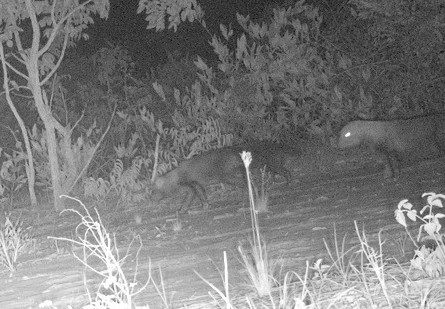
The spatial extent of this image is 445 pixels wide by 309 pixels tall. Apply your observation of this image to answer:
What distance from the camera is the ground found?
5.35 meters

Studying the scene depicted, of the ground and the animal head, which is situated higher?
the animal head

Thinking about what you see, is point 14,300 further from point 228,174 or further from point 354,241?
point 228,174

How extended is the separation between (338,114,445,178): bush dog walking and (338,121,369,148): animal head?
2 cm

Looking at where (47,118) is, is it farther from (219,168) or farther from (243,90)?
(243,90)

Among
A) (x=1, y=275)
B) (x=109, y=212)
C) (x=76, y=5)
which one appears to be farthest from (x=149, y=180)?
(x=1, y=275)

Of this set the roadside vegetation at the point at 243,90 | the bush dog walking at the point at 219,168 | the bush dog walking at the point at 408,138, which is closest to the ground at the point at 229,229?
the bush dog walking at the point at 219,168

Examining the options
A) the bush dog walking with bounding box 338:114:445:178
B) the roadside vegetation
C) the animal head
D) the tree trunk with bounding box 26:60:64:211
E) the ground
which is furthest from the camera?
the animal head

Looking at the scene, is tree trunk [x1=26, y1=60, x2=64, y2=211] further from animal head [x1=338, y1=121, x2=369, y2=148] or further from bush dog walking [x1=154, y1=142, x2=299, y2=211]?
animal head [x1=338, y1=121, x2=369, y2=148]

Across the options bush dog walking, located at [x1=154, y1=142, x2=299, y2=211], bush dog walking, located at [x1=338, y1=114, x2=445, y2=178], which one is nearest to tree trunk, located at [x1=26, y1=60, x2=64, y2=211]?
bush dog walking, located at [x1=154, y1=142, x2=299, y2=211]

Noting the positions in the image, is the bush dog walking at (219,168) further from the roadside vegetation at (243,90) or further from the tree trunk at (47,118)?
the tree trunk at (47,118)

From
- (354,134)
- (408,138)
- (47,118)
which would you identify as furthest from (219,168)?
(408,138)

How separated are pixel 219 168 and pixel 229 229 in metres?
3.41

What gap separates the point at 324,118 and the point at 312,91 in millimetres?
502

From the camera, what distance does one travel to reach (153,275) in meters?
5.76
